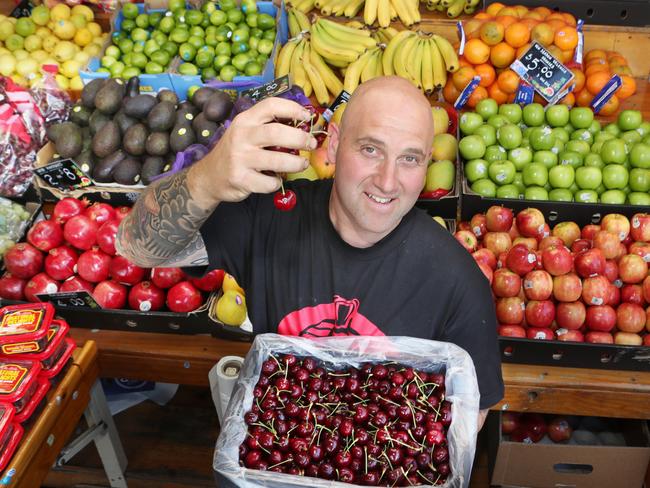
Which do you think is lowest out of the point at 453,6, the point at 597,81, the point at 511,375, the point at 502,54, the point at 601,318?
the point at 511,375

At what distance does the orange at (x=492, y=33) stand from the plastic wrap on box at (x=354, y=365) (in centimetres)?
207

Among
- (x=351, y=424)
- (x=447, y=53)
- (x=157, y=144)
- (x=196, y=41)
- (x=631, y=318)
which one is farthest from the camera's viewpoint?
(x=196, y=41)

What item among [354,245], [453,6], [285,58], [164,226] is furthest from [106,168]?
[453,6]

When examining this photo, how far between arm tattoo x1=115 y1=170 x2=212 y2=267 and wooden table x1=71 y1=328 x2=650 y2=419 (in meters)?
0.73

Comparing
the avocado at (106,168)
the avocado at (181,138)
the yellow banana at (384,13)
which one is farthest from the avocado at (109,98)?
the yellow banana at (384,13)

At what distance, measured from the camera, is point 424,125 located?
1512 mm

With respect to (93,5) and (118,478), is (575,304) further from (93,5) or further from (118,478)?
(93,5)

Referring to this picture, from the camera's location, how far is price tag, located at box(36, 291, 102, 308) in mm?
2139

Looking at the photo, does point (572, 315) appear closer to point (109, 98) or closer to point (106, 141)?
point (106, 141)

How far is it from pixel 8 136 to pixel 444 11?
2511mm

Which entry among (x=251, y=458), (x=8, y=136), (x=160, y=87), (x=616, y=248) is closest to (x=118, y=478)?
(x=251, y=458)

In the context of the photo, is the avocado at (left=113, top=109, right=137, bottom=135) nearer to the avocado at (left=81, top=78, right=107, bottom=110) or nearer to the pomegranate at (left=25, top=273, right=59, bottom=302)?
the avocado at (left=81, top=78, right=107, bottom=110)

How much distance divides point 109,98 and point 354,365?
83.8 inches

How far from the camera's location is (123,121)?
2859 mm
